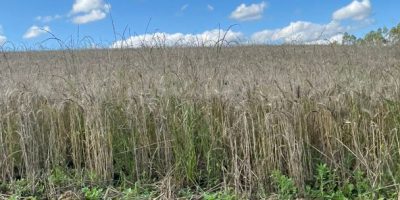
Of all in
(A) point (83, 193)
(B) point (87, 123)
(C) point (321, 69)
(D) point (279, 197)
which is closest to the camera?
(D) point (279, 197)

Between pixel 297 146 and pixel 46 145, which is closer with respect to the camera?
pixel 297 146

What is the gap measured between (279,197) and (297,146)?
42 cm

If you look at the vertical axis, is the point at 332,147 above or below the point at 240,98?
below

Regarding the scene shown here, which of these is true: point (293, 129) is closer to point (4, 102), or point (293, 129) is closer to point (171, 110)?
point (171, 110)

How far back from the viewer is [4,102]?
3.84m

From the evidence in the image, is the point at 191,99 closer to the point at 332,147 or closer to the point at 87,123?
the point at 87,123

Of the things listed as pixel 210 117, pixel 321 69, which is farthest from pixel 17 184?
pixel 321 69

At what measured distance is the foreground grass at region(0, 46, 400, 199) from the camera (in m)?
3.13

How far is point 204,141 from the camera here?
3457mm

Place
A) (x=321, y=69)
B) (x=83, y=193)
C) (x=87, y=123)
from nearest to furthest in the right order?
1. (x=83, y=193)
2. (x=87, y=123)
3. (x=321, y=69)

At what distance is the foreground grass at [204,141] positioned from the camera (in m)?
3.13

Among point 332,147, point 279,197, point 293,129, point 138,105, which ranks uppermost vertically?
point 138,105

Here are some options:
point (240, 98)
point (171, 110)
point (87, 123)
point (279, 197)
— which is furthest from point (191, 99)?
point (279, 197)

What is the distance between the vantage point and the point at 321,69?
5.13 metres
